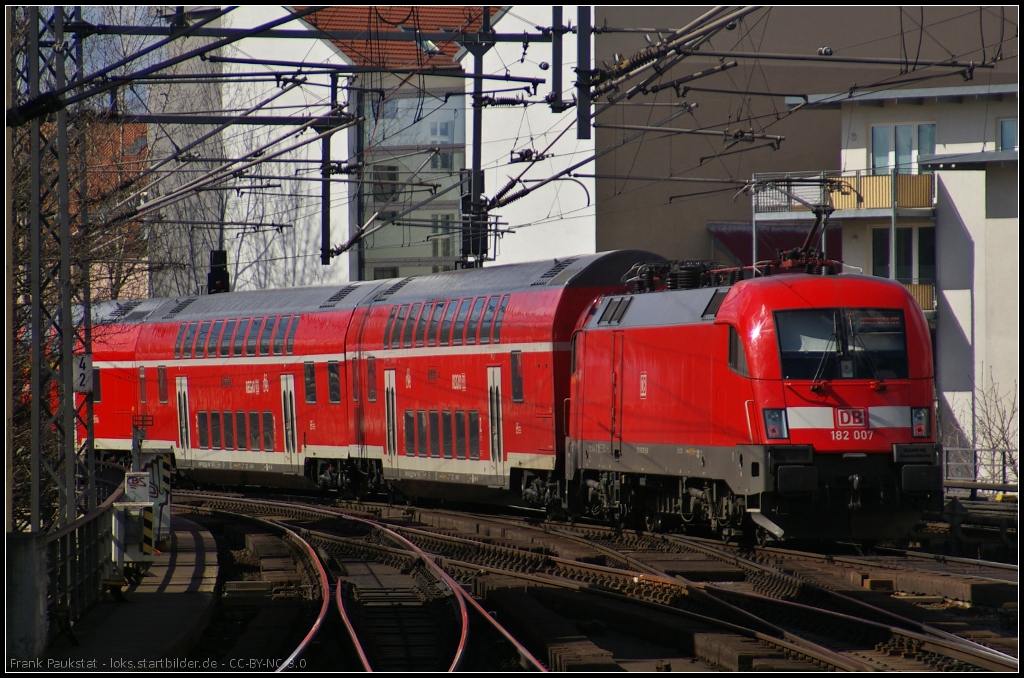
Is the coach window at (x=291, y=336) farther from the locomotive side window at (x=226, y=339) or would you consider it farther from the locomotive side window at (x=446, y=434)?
the locomotive side window at (x=446, y=434)

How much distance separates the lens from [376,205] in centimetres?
4747

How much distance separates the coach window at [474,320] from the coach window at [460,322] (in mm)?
162

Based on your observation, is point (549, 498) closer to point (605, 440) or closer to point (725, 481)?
point (605, 440)

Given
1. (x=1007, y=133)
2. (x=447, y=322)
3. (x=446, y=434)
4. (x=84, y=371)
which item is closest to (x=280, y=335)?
(x=447, y=322)

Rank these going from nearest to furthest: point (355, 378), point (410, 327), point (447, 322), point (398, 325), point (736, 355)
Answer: point (736, 355), point (447, 322), point (410, 327), point (398, 325), point (355, 378)

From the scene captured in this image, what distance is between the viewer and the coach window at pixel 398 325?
2384cm

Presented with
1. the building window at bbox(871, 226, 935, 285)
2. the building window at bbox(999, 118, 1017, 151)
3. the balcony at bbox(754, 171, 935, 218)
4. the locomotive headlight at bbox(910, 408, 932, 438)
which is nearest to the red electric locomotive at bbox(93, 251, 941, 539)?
the locomotive headlight at bbox(910, 408, 932, 438)

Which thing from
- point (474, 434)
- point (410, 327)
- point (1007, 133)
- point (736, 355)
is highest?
point (1007, 133)

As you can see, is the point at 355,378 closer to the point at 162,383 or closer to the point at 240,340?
the point at 240,340

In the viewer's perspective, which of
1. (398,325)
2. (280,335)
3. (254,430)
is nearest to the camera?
(398,325)

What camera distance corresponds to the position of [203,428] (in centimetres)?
2942

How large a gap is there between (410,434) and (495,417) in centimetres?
282

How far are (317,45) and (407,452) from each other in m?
27.6

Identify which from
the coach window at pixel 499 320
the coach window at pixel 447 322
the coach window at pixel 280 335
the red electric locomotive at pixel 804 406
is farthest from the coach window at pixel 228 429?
the red electric locomotive at pixel 804 406
